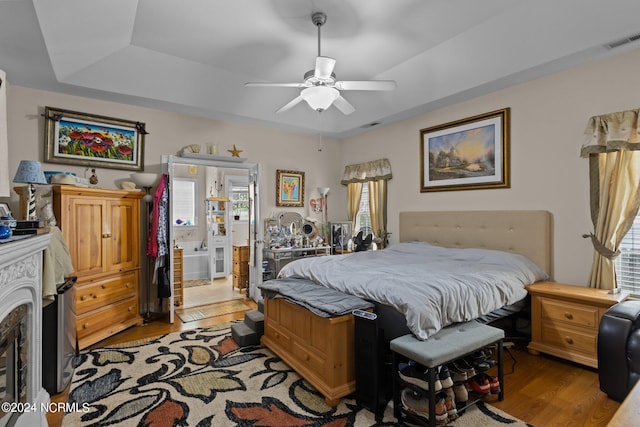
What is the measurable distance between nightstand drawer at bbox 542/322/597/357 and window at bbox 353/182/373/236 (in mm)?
3113

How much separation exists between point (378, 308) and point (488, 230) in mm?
2099

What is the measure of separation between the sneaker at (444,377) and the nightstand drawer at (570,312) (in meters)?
1.54

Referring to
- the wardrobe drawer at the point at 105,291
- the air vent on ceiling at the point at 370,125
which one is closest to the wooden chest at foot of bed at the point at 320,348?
the wardrobe drawer at the point at 105,291

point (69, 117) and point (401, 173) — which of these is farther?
point (401, 173)

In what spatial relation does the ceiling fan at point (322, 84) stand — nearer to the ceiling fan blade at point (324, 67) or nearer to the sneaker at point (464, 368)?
the ceiling fan blade at point (324, 67)

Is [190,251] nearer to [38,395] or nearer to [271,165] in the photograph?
[271,165]

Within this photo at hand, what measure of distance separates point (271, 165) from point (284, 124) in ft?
2.39

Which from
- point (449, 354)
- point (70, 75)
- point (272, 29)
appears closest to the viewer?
point (449, 354)

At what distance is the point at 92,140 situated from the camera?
3.87 meters

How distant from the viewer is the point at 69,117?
371 centimetres

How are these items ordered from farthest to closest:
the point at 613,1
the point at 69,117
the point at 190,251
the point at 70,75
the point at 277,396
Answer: the point at 190,251 → the point at 69,117 → the point at 70,75 → the point at 613,1 → the point at 277,396

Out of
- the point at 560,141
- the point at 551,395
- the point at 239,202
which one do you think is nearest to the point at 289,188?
the point at 239,202

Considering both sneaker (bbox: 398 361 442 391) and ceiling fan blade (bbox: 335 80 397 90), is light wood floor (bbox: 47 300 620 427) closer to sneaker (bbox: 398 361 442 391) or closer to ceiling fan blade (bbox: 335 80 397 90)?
sneaker (bbox: 398 361 442 391)

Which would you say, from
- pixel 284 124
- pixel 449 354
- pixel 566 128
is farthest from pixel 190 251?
pixel 566 128
